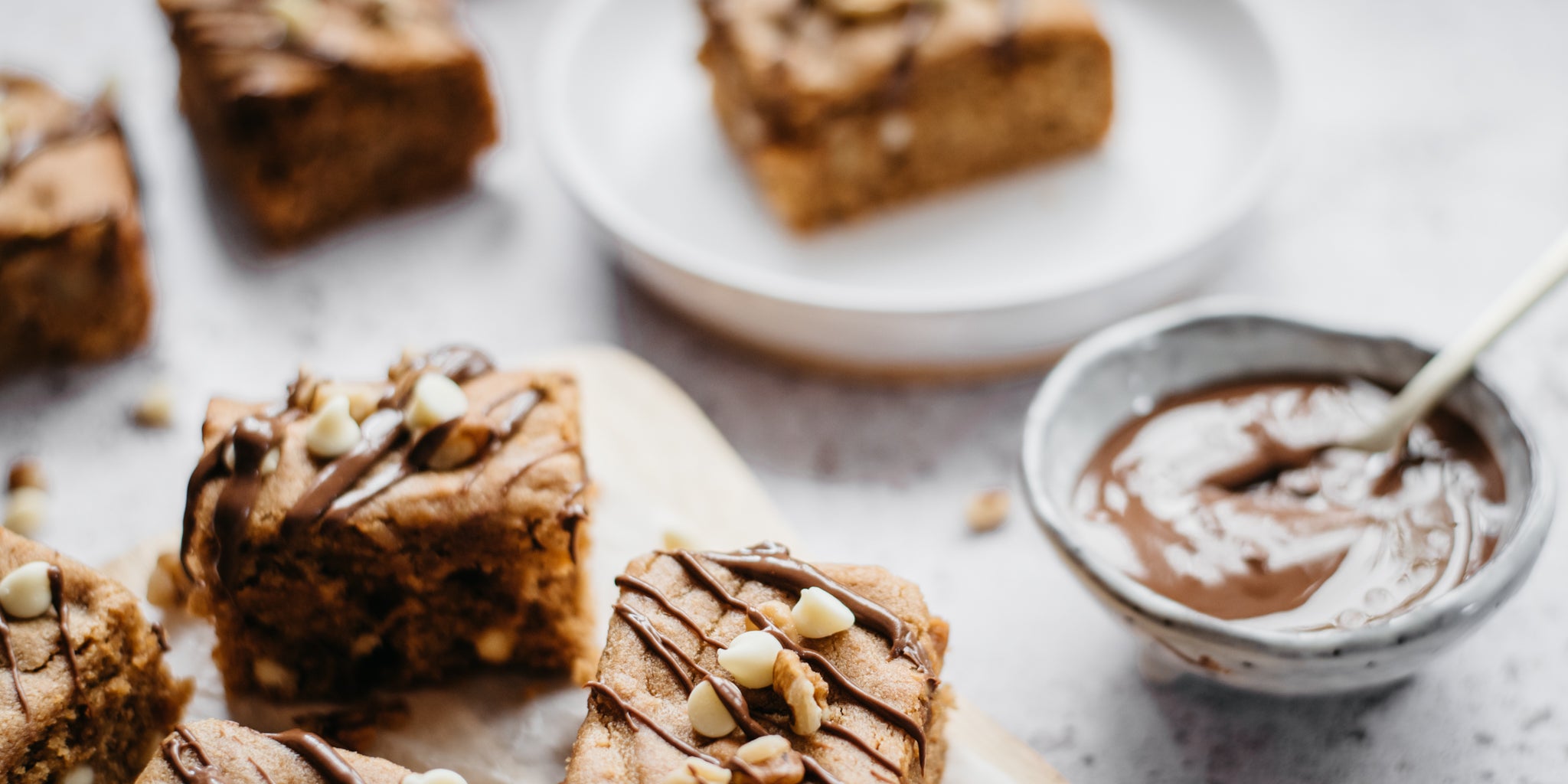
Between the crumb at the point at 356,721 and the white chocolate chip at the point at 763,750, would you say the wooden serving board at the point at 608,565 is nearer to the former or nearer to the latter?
the crumb at the point at 356,721

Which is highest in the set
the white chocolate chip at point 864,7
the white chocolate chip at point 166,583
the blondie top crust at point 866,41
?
the white chocolate chip at point 864,7

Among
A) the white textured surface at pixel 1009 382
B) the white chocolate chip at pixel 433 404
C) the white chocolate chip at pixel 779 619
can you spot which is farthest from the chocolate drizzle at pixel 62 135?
the white chocolate chip at pixel 779 619

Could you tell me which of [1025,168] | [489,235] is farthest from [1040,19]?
[489,235]

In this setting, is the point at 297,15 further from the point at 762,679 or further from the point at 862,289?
the point at 762,679

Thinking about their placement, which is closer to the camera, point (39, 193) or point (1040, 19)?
point (39, 193)

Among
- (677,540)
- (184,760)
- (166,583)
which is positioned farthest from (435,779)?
(166,583)

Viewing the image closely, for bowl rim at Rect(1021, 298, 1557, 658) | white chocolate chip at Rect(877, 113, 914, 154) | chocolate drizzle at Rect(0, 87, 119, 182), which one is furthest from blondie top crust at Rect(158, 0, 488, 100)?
bowl rim at Rect(1021, 298, 1557, 658)

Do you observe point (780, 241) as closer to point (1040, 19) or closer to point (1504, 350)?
point (1040, 19)
